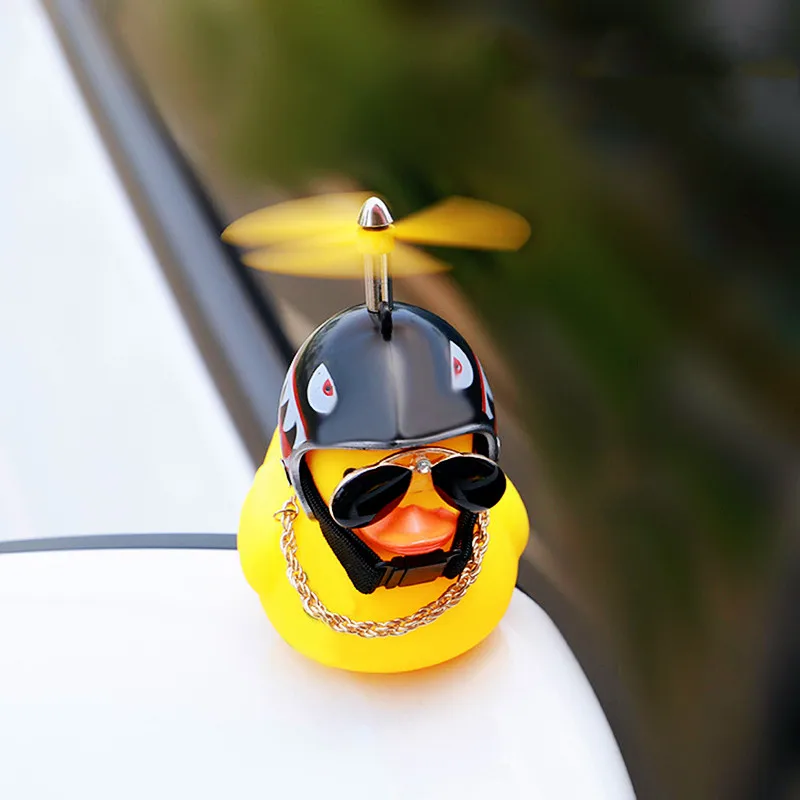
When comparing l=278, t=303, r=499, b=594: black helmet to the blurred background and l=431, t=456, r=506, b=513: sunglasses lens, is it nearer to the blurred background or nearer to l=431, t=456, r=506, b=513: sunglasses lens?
l=431, t=456, r=506, b=513: sunglasses lens

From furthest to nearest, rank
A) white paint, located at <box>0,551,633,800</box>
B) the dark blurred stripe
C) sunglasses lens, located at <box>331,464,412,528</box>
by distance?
the dark blurred stripe, white paint, located at <box>0,551,633,800</box>, sunglasses lens, located at <box>331,464,412,528</box>

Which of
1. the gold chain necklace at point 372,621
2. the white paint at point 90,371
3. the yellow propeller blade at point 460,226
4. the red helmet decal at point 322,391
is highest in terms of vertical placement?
the yellow propeller blade at point 460,226

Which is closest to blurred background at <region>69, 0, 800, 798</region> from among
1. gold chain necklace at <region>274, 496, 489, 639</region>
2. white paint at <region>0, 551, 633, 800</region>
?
white paint at <region>0, 551, 633, 800</region>

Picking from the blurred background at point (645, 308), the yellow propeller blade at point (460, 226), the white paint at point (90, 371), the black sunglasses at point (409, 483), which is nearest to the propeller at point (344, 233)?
the yellow propeller blade at point (460, 226)

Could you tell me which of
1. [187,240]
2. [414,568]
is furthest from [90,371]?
[414,568]

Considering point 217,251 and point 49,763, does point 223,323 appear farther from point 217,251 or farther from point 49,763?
point 49,763

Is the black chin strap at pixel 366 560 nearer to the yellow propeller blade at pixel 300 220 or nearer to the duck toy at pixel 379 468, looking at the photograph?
the duck toy at pixel 379 468

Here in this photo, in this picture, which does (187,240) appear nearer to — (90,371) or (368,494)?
(90,371)
